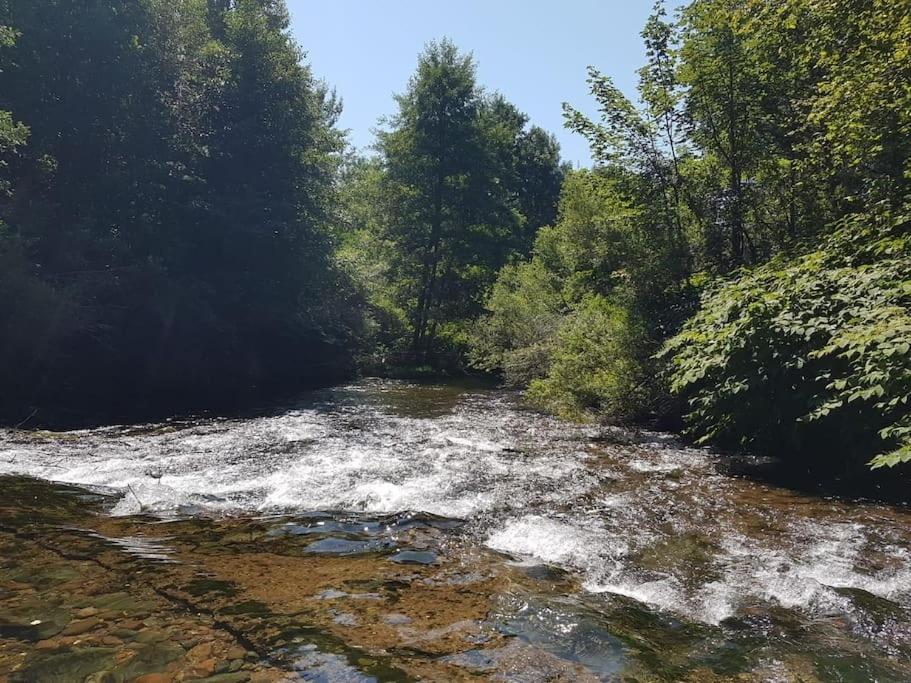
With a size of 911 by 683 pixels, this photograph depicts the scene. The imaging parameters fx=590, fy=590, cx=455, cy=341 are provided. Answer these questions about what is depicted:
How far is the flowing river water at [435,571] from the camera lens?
12.5 ft

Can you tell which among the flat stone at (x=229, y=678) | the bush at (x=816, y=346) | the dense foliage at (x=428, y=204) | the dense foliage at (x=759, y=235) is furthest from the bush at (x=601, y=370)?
the dense foliage at (x=428, y=204)

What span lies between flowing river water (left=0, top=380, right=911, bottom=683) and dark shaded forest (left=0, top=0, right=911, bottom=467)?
151 centimetres

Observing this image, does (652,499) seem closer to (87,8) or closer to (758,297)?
(758,297)

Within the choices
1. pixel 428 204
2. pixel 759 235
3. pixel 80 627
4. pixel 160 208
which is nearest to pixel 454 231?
pixel 428 204

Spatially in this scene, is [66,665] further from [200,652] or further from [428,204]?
[428,204]

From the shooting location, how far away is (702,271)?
1344cm

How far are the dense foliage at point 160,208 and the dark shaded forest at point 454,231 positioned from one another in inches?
3.6

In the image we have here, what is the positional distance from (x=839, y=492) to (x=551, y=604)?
5.25m

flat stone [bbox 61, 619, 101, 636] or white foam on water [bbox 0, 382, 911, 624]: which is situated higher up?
white foam on water [bbox 0, 382, 911, 624]

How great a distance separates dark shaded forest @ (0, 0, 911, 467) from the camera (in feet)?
29.3

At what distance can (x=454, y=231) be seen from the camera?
3044 cm

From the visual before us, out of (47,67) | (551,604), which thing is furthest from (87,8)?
(551,604)

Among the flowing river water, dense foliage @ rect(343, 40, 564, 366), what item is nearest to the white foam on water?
the flowing river water

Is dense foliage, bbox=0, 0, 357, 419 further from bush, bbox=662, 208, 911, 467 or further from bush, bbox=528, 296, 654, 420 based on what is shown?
bush, bbox=662, 208, 911, 467
